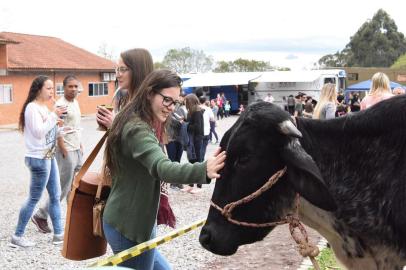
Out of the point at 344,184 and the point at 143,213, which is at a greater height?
the point at 344,184

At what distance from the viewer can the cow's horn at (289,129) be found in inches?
101

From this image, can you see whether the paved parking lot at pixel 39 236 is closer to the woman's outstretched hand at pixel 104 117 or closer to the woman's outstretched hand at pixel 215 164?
the woman's outstretched hand at pixel 104 117

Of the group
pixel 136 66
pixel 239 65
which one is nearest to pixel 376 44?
pixel 239 65

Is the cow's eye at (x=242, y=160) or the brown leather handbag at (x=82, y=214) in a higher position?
the cow's eye at (x=242, y=160)

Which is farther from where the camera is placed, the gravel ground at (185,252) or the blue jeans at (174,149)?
the blue jeans at (174,149)

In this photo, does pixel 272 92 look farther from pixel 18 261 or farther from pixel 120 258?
pixel 120 258

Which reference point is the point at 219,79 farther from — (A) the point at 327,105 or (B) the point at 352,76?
(A) the point at 327,105

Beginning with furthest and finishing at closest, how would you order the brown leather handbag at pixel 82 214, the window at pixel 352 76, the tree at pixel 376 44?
the tree at pixel 376 44
the window at pixel 352 76
the brown leather handbag at pixel 82 214

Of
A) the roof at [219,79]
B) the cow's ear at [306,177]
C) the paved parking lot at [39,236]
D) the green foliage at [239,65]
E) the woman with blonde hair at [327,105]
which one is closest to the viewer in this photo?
the cow's ear at [306,177]

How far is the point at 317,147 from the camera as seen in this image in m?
2.82

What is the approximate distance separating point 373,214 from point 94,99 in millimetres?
39402

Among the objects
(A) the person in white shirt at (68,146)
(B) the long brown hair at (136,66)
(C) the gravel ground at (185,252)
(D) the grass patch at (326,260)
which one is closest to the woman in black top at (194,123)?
(C) the gravel ground at (185,252)

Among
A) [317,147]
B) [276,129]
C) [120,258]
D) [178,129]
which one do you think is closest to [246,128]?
[276,129]

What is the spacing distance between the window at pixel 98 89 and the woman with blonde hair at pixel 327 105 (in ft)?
108
